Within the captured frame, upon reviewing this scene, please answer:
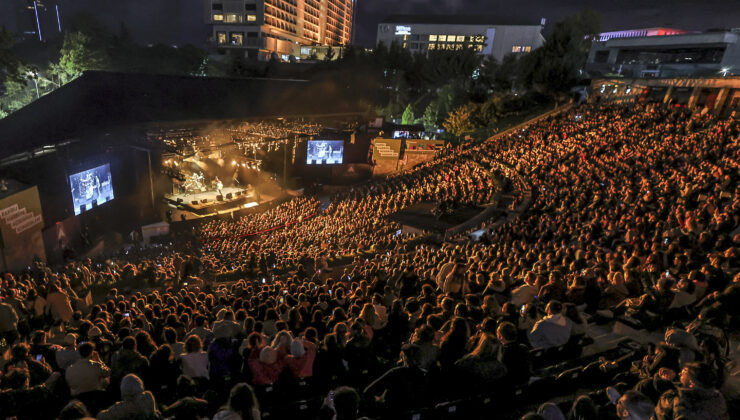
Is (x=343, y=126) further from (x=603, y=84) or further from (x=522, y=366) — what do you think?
(x=522, y=366)

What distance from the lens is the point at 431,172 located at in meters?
25.4

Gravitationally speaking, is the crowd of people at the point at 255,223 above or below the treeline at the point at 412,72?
below

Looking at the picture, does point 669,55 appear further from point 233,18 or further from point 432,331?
point 233,18

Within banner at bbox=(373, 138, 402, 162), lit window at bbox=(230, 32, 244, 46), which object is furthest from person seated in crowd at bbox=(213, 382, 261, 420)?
lit window at bbox=(230, 32, 244, 46)

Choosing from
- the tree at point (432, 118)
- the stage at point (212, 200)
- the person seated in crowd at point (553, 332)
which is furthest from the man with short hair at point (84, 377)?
the tree at point (432, 118)

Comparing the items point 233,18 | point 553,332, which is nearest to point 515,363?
point 553,332

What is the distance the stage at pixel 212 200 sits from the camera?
81.8ft

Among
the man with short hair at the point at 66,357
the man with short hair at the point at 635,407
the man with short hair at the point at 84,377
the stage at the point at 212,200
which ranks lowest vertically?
the stage at the point at 212,200

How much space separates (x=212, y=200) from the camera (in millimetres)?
26406

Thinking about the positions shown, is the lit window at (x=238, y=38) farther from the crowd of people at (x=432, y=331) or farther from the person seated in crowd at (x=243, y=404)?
the person seated in crowd at (x=243, y=404)

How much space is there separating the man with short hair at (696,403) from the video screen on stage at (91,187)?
20279 mm

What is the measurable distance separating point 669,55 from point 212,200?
4718cm

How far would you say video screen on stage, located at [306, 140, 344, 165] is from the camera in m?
30.2

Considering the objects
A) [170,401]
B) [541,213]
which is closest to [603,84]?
[541,213]
